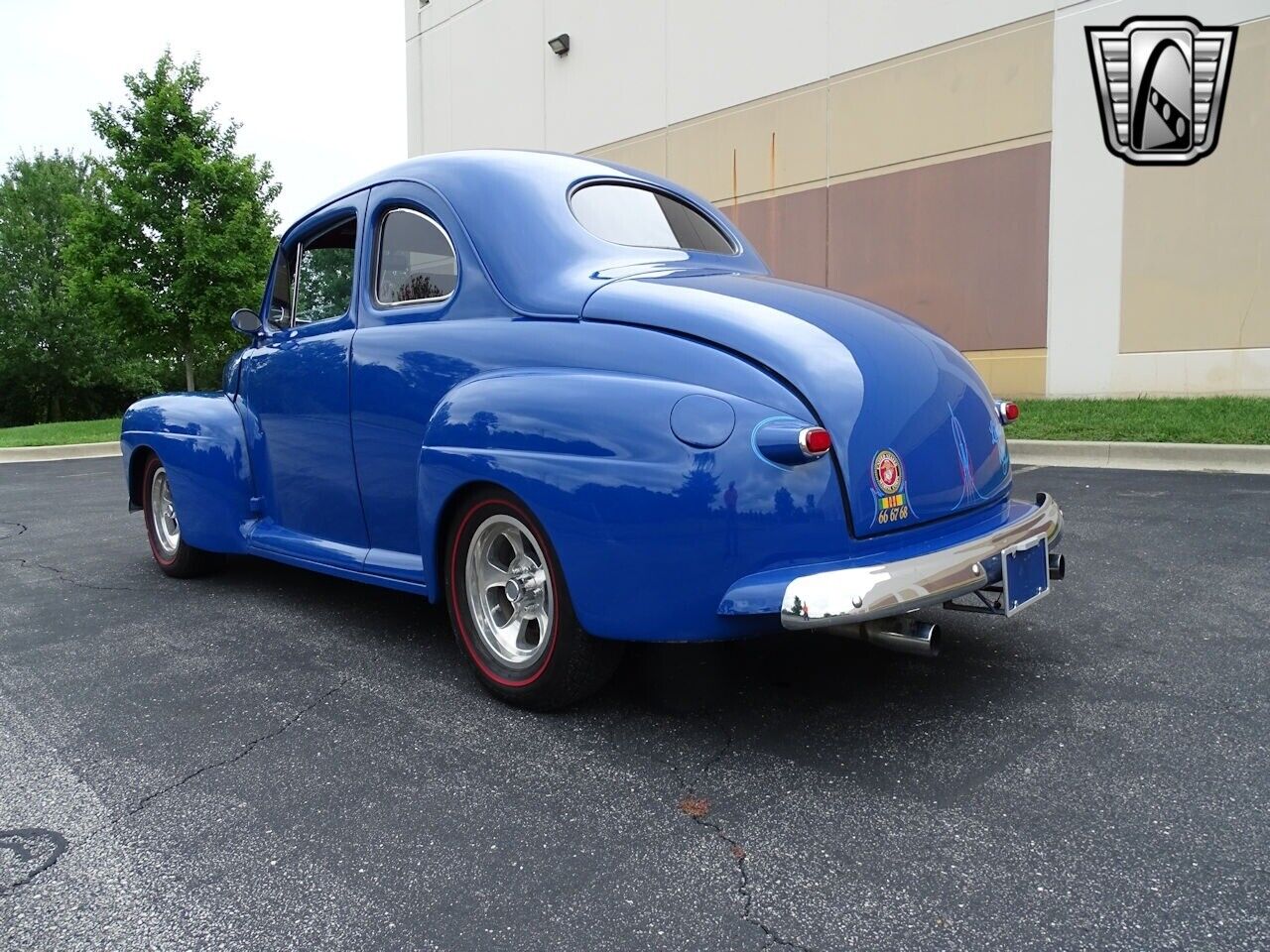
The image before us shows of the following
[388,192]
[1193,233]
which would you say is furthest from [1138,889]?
[1193,233]

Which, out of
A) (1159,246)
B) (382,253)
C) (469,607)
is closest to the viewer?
(469,607)

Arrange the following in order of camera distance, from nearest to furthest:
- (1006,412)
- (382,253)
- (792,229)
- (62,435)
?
(1006,412), (382,253), (792,229), (62,435)

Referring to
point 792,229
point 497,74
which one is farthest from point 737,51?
point 497,74

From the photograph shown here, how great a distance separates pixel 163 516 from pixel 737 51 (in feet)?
41.6

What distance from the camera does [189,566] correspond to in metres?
5.16

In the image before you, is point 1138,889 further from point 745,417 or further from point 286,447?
point 286,447

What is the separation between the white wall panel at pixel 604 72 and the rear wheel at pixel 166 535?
13.1m

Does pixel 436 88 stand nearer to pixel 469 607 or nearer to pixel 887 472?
pixel 469 607

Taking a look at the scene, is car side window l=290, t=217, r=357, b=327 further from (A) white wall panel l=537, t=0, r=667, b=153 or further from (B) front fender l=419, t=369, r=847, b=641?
(A) white wall panel l=537, t=0, r=667, b=153

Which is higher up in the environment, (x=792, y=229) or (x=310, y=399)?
(x=792, y=229)

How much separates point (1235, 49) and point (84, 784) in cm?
1291

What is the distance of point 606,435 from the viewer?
8.62ft

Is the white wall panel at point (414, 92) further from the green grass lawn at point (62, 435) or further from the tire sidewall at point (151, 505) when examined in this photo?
the tire sidewall at point (151, 505)

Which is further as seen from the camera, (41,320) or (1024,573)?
(41,320)
